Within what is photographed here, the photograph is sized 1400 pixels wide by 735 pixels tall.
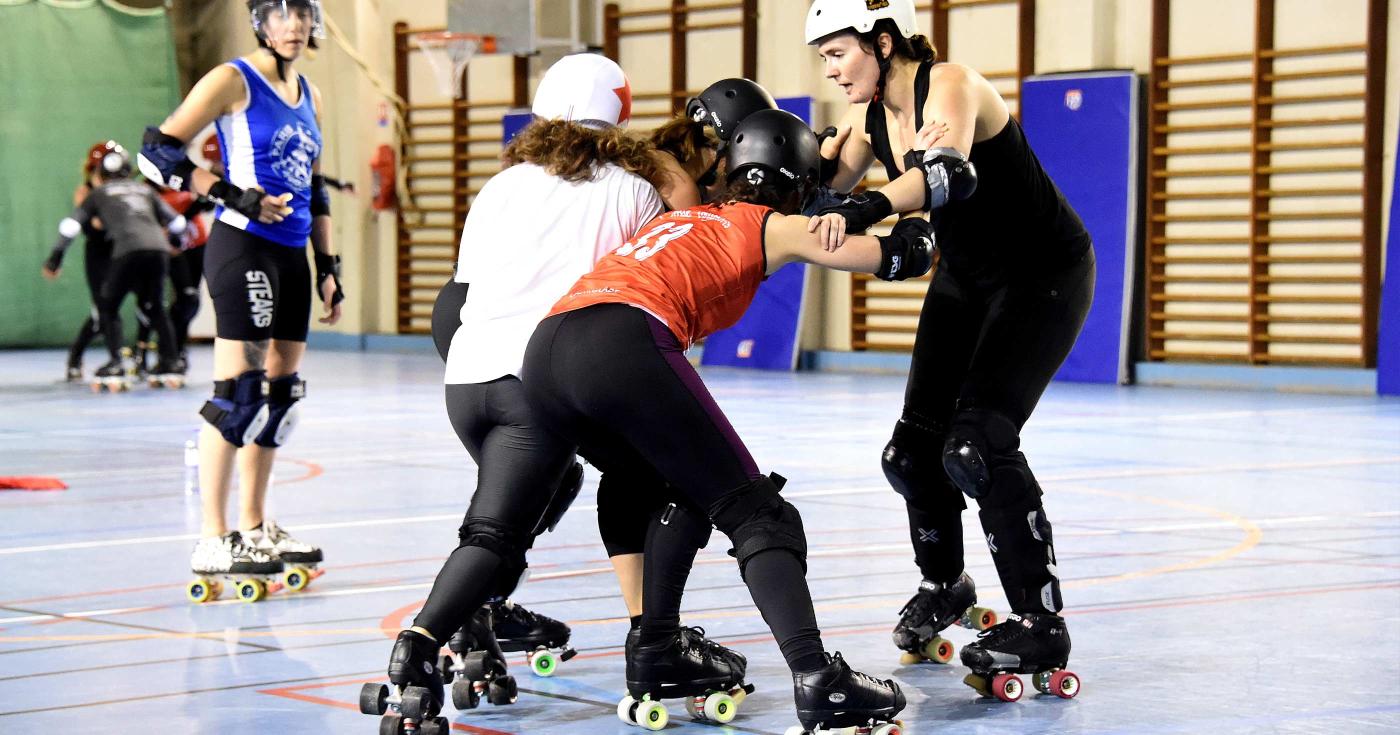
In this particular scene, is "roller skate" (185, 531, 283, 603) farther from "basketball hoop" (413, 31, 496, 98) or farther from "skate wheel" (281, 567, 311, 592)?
"basketball hoop" (413, 31, 496, 98)

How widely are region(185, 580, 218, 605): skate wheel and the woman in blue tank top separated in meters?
0.11

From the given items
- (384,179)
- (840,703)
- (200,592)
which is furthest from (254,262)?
(384,179)

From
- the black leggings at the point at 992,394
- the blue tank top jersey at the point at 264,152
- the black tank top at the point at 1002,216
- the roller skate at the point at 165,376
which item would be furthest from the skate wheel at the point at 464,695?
the roller skate at the point at 165,376

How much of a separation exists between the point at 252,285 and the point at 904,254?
246 centimetres

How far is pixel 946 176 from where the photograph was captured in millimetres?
3803

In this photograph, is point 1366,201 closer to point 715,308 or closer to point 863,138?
point 863,138

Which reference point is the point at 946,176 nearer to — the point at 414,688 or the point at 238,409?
the point at 414,688

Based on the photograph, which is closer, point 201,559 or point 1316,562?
point 201,559

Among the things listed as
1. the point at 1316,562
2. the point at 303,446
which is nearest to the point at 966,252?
the point at 1316,562

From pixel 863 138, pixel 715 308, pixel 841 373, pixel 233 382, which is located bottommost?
pixel 841 373

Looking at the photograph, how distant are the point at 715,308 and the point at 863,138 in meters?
1.02

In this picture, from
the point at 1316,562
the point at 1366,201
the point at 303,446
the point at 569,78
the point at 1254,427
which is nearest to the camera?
the point at 569,78

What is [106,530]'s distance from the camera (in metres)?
6.55

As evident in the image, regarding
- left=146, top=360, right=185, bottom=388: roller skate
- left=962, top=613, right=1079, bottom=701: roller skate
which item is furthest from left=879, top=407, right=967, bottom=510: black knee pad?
left=146, top=360, right=185, bottom=388: roller skate
